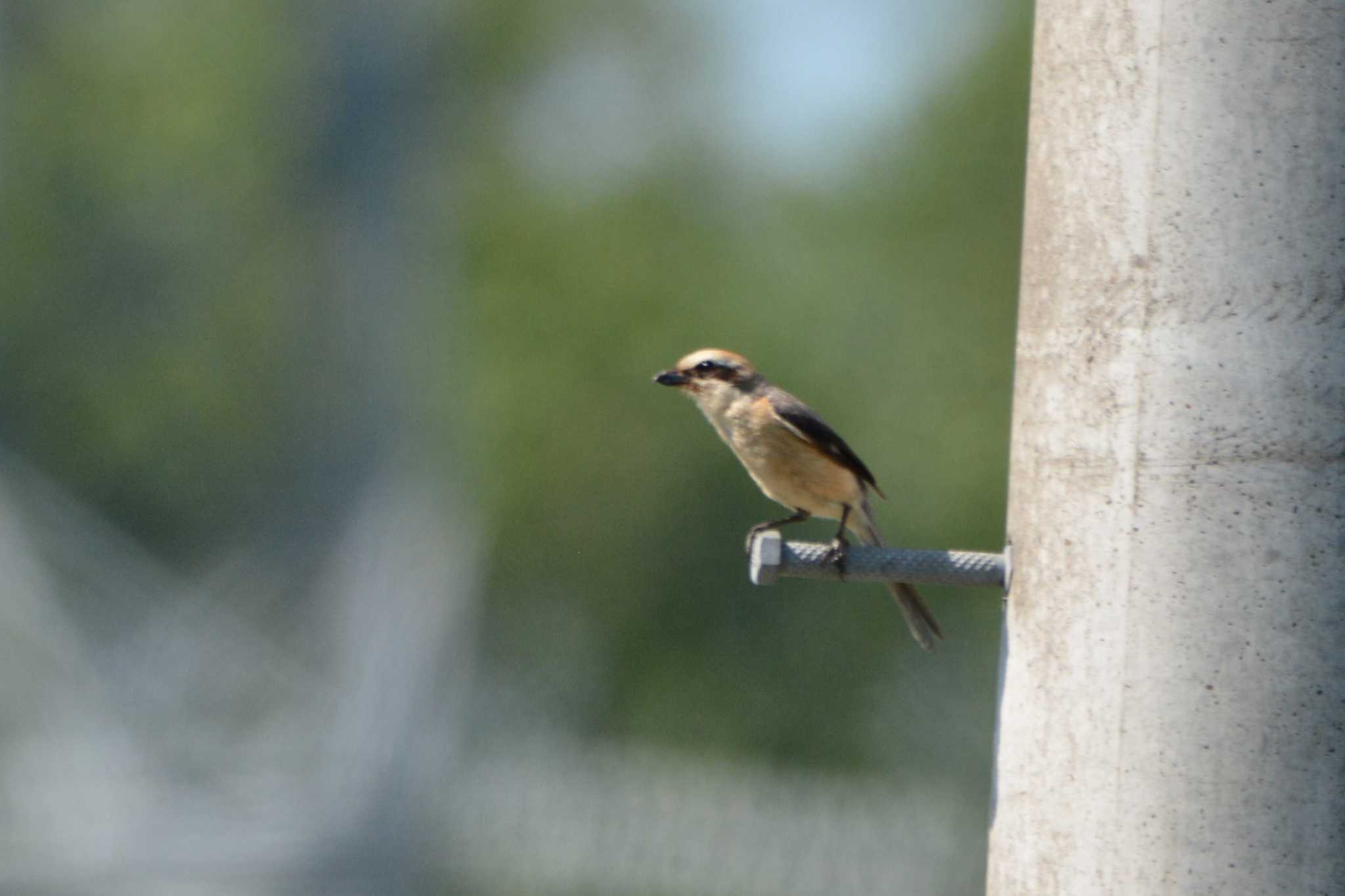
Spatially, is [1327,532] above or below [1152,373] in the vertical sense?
below

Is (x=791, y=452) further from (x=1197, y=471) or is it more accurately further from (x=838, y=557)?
(x=1197, y=471)

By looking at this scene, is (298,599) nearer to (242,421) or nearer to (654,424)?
(242,421)

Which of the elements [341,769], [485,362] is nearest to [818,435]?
[341,769]

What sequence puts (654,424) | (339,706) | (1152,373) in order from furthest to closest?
1. (654,424)
2. (339,706)
3. (1152,373)

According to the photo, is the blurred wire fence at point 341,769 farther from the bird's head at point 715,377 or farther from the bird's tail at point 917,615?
the bird's tail at point 917,615

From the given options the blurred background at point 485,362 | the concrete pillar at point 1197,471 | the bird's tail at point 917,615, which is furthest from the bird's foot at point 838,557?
the blurred background at point 485,362

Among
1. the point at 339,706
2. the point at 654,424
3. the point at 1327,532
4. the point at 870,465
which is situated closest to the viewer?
the point at 1327,532

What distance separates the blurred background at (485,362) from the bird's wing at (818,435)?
12174 mm

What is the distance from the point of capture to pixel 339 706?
16.7 metres

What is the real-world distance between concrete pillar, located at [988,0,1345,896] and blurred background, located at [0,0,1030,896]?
1457 cm

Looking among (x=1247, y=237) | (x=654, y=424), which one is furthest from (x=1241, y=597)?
(x=654, y=424)

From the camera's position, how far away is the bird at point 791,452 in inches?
213

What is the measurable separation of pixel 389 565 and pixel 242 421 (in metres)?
6.83

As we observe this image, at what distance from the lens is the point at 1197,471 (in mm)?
2777
